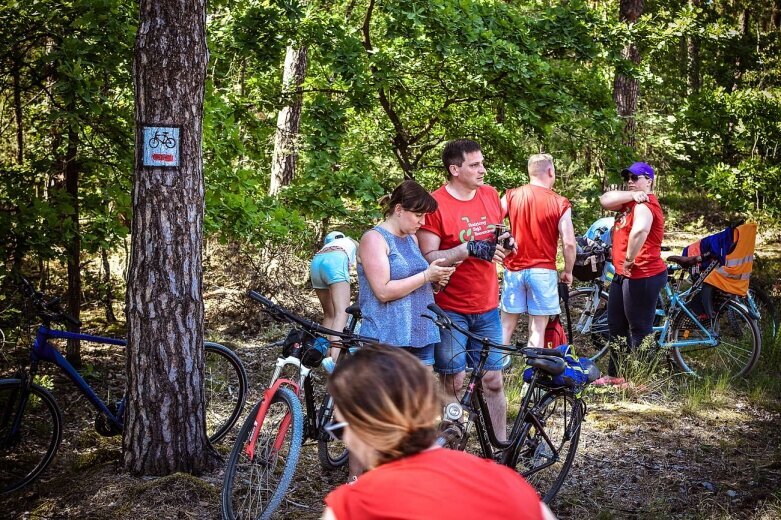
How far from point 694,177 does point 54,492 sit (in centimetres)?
938

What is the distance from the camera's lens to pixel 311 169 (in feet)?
24.9

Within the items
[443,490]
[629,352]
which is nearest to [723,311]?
[629,352]

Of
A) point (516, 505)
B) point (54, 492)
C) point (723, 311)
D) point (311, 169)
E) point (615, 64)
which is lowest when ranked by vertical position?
point (54, 492)

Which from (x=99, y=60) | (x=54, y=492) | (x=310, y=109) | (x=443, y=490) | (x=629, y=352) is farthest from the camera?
(x=310, y=109)

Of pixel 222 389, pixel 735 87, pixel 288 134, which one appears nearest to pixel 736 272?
pixel 222 389

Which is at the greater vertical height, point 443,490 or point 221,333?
point 443,490

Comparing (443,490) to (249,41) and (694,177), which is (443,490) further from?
(694,177)

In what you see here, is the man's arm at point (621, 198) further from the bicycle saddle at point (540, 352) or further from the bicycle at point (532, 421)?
the bicycle saddle at point (540, 352)

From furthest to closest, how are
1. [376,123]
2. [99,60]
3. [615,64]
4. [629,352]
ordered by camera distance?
1. [376,123]
2. [615,64]
3. [629,352]
4. [99,60]

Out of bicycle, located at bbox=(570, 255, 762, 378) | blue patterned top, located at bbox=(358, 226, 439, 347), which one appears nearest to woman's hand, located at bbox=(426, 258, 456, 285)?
blue patterned top, located at bbox=(358, 226, 439, 347)

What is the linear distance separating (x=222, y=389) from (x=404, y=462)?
4562mm

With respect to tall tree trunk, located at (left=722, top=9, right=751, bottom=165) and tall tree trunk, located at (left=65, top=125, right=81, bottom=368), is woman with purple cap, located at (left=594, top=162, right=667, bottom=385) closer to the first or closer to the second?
tall tree trunk, located at (left=722, top=9, right=751, bottom=165)

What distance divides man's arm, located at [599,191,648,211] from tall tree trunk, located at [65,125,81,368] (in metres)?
4.63

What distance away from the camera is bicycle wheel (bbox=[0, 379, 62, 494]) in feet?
16.3
